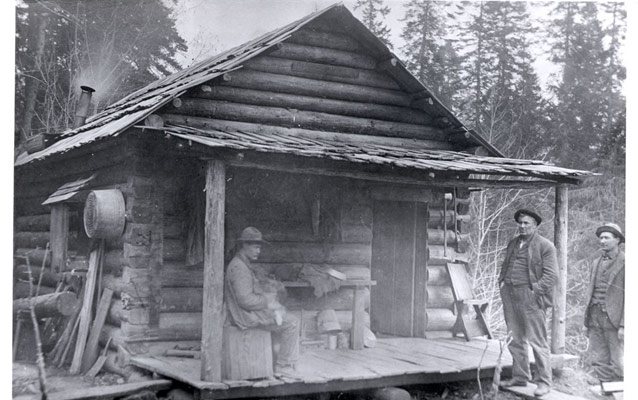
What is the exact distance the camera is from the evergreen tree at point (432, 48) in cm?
1003

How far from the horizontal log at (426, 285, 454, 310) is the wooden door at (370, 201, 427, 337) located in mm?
180

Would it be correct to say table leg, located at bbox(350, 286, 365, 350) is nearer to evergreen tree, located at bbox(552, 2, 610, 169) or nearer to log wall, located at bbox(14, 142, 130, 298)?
log wall, located at bbox(14, 142, 130, 298)

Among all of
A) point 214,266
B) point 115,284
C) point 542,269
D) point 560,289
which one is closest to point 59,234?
point 115,284

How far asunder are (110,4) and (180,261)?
4.57m

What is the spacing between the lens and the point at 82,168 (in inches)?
418

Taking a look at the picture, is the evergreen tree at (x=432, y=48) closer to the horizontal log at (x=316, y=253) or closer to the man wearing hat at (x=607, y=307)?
the horizontal log at (x=316, y=253)

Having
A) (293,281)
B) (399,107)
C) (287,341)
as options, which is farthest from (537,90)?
(287,341)

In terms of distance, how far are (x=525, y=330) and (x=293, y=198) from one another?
3.85m

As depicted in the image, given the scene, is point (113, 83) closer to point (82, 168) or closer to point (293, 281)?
point (82, 168)

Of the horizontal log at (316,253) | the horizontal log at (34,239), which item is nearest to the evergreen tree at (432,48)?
the horizontal log at (316,253)

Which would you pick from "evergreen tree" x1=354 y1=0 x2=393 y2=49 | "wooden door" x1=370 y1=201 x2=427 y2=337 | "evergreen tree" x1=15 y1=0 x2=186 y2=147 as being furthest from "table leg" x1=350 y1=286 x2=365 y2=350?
"evergreen tree" x1=15 y1=0 x2=186 y2=147

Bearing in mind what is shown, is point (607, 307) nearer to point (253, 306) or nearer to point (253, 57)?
point (253, 306)

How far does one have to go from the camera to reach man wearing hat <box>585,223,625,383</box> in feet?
27.4

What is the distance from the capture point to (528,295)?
8656 mm
